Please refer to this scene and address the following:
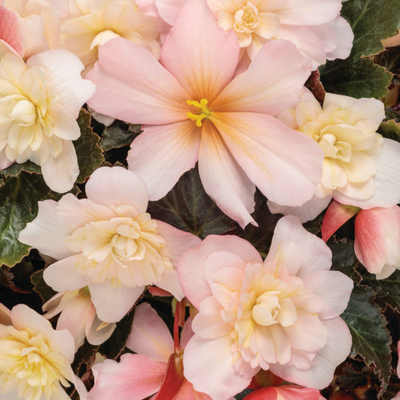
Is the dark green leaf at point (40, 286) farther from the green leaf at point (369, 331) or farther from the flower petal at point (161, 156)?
the green leaf at point (369, 331)

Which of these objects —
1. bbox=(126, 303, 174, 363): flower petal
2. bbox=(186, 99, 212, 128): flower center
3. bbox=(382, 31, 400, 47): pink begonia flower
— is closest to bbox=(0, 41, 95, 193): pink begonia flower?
bbox=(186, 99, 212, 128): flower center

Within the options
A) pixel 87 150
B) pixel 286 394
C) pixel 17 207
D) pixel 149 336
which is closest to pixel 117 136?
pixel 87 150

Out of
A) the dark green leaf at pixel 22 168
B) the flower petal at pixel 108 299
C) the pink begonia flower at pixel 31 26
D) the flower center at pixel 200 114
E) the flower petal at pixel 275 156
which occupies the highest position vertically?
the pink begonia flower at pixel 31 26

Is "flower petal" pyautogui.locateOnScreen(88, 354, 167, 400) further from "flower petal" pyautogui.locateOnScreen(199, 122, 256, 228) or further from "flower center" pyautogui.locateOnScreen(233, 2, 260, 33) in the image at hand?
"flower center" pyautogui.locateOnScreen(233, 2, 260, 33)

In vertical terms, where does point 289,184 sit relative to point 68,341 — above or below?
above

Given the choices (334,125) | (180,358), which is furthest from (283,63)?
(180,358)

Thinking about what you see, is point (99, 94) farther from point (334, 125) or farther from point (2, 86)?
point (334, 125)

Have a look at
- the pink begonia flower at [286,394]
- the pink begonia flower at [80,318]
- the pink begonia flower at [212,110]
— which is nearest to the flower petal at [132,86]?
the pink begonia flower at [212,110]
